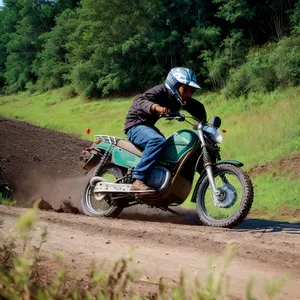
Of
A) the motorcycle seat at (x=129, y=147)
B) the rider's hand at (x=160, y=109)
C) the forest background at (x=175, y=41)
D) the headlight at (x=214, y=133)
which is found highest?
the forest background at (x=175, y=41)

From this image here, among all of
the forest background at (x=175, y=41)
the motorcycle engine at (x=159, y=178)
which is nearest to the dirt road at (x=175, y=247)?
the motorcycle engine at (x=159, y=178)

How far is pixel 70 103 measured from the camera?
40.5 m

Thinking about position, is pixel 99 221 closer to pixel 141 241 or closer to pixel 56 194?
pixel 141 241

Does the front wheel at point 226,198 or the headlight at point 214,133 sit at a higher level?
the headlight at point 214,133

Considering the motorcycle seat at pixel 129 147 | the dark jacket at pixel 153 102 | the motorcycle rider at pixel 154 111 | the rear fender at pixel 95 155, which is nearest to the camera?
the motorcycle rider at pixel 154 111

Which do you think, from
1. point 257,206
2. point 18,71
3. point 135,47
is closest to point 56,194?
point 257,206

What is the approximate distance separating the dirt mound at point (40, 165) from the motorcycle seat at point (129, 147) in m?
1.98

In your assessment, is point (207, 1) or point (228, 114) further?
point (207, 1)

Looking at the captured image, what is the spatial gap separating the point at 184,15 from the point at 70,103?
1271cm

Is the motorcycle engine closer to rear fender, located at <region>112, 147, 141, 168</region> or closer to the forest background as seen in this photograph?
rear fender, located at <region>112, 147, 141, 168</region>

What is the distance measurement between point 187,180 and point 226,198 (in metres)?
0.87

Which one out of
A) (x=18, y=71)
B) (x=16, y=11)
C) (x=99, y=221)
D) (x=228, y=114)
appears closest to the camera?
(x=99, y=221)

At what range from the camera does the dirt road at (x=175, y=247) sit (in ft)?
11.4

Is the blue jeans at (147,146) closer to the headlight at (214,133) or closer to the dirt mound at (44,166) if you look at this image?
the headlight at (214,133)
